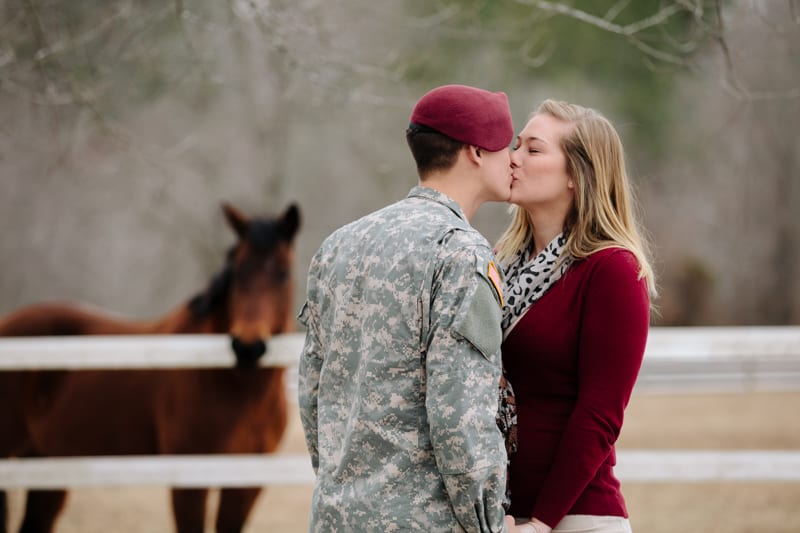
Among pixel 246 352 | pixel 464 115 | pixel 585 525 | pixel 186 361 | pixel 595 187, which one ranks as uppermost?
pixel 464 115

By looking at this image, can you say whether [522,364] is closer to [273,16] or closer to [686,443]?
[273,16]

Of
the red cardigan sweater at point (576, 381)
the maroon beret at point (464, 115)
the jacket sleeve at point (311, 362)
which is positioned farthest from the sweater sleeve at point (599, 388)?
the jacket sleeve at point (311, 362)

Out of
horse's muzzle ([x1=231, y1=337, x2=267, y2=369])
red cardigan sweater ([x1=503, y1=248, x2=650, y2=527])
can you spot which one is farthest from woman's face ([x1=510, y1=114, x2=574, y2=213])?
horse's muzzle ([x1=231, y1=337, x2=267, y2=369])

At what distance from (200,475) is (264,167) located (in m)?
11.1

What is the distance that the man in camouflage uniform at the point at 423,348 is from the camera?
6.05 feet

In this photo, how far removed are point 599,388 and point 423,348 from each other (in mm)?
492

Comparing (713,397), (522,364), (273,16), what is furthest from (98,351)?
(713,397)

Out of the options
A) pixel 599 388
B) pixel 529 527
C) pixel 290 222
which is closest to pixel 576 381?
pixel 599 388

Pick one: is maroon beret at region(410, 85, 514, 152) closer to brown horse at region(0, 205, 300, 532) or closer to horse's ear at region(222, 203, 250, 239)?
brown horse at region(0, 205, 300, 532)

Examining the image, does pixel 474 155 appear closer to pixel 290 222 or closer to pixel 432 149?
pixel 432 149

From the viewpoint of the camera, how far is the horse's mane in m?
4.77

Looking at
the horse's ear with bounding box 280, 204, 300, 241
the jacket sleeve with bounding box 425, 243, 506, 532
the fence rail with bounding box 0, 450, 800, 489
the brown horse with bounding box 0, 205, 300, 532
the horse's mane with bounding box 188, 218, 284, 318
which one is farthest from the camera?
the horse's ear with bounding box 280, 204, 300, 241

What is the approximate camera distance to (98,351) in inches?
170

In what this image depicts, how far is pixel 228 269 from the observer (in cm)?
486
